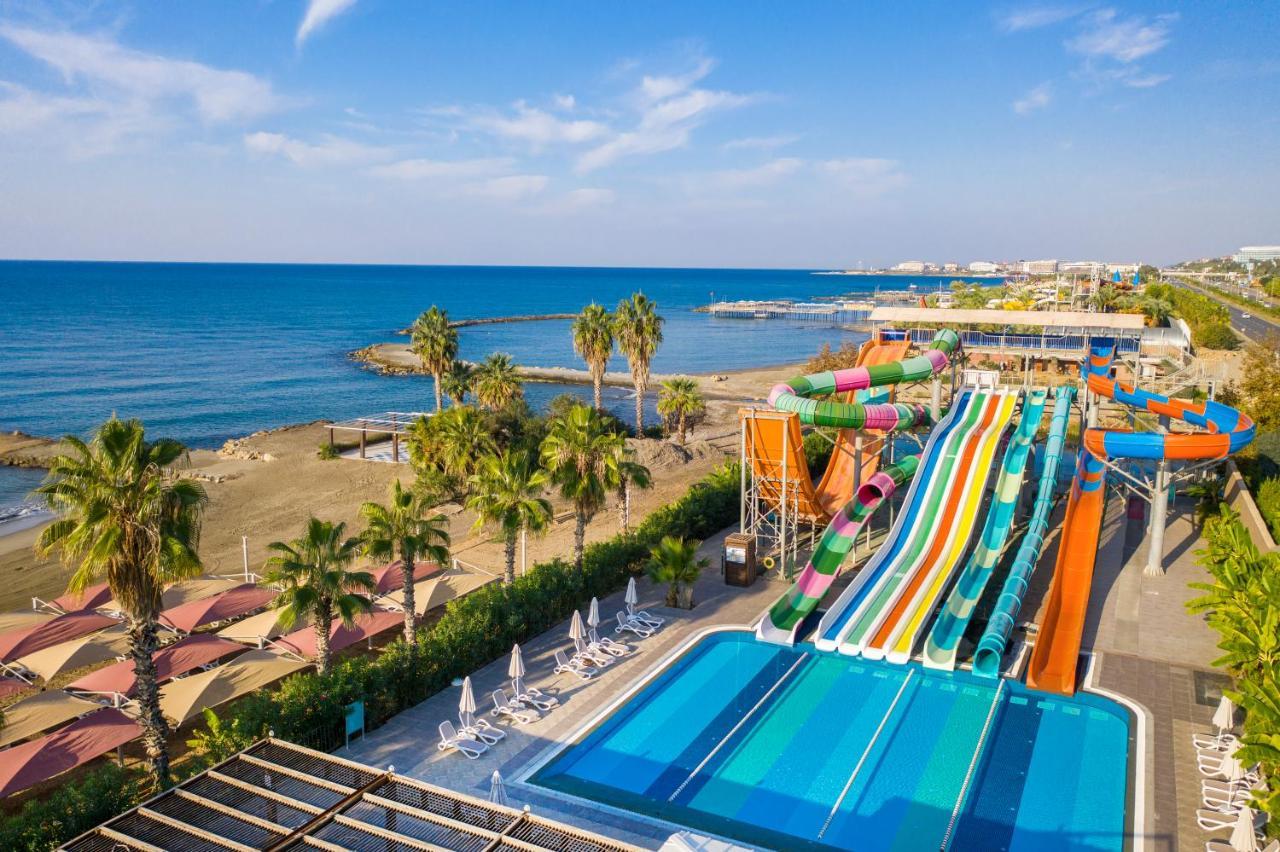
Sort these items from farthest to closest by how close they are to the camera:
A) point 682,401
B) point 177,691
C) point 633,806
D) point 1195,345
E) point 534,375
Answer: point 534,375 < point 1195,345 < point 682,401 < point 177,691 < point 633,806

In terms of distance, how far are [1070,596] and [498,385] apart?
26147mm

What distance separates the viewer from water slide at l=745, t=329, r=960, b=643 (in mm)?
20578

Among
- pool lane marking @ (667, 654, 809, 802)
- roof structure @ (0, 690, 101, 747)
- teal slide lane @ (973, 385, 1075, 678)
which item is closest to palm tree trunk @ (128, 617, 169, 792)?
roof structure @ (0, 690, 101, 747)

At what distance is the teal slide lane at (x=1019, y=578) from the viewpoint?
17.9m

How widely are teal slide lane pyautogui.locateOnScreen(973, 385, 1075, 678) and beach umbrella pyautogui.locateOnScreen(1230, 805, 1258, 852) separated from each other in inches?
→ 230

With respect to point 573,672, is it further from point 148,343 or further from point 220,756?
point 148,343

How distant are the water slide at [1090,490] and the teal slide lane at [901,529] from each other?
3.71m

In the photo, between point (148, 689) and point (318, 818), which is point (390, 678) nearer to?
point (148, 689)

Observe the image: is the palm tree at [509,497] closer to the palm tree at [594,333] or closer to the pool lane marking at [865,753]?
the pool lane marking at [865,753]

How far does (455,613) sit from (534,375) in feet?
199

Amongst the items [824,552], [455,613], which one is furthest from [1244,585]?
[455,613]

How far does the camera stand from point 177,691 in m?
16.0

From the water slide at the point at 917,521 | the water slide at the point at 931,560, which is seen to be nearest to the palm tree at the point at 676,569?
the water slide at the point at 917,521

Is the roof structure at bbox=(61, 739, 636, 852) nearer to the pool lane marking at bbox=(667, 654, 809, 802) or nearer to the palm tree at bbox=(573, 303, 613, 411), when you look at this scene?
the pool lane marking at bbox=(667, 654, 809, 802)
